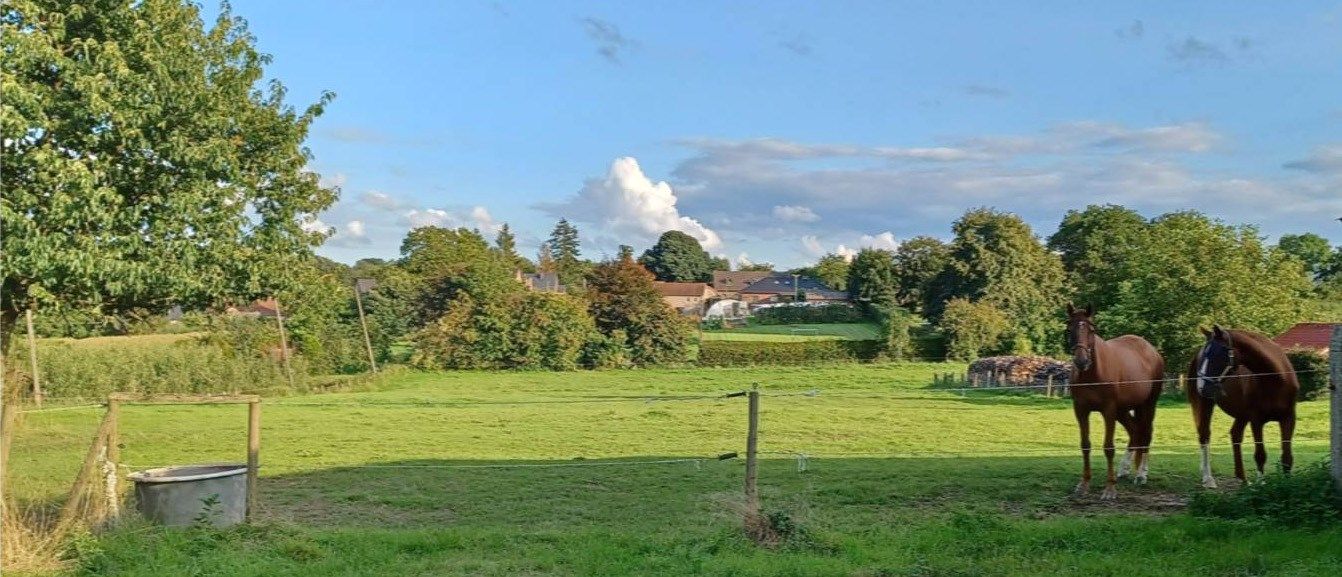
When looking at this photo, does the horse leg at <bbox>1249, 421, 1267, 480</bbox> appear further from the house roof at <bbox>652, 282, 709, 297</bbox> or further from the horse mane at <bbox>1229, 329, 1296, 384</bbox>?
the house roof at <bbox>652, 282, 709, 297</bbox>

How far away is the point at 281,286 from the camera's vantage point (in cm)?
1374

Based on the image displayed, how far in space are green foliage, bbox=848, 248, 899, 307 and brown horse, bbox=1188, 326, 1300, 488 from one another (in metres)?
50.4

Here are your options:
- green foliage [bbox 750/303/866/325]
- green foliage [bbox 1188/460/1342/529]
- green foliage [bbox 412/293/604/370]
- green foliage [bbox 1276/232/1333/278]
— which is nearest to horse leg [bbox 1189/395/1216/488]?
green foliage [bbox 1188/460/1342/529]

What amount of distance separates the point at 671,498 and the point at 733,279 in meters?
105

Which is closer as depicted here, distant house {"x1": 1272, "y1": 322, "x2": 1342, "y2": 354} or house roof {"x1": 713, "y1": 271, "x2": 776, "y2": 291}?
distant house {"x1": 1272, "y1": 322, "x2": 1342, "y2": 354}

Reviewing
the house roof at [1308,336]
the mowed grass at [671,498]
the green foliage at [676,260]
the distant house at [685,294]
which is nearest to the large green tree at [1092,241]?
the house roof at [1308,336]

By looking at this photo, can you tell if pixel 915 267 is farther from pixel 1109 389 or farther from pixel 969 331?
pixel 1109 389

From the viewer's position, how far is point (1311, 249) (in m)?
71.3

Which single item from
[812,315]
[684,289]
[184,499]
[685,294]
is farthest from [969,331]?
[684,289]

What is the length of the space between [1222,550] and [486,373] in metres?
37.0

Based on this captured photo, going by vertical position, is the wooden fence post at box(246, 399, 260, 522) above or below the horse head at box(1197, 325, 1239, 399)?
below

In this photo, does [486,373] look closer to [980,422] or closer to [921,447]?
[980,422]

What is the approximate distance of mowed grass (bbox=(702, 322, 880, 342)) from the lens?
180ft

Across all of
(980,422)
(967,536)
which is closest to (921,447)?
(980,422)
